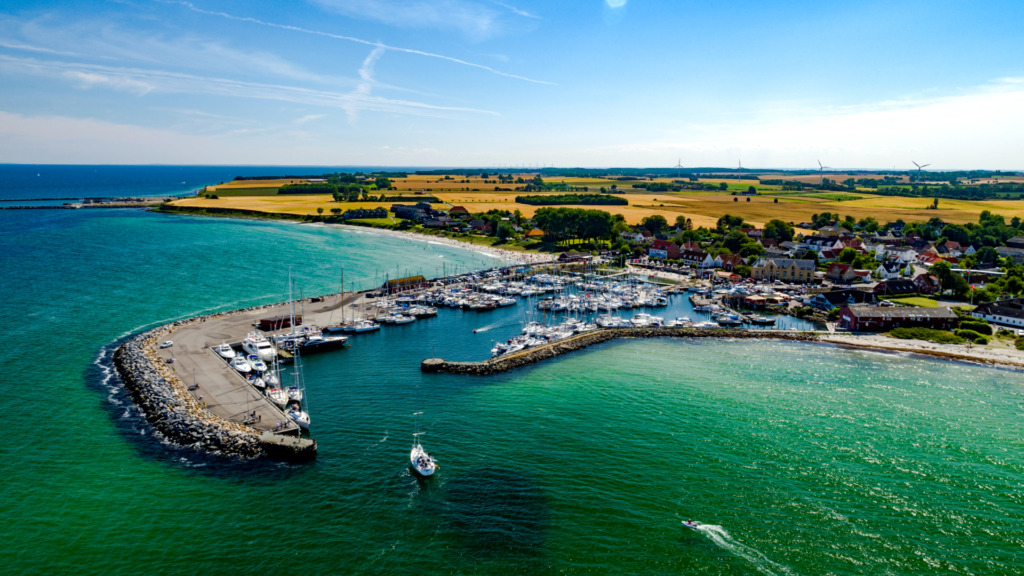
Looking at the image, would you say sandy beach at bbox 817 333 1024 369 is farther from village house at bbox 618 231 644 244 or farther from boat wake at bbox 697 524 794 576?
village house at bbox 618 231 644 244

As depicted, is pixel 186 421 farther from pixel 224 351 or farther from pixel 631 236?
pixel 631 236

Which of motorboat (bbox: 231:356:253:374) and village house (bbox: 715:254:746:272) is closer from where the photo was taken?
motorboat (bbox: 231:356:253:374)

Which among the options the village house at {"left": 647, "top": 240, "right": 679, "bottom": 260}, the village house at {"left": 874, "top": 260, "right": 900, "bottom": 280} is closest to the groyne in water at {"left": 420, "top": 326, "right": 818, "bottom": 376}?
the village house at {"left": 874, "top": 260, "right": 900, "bottom": 280}

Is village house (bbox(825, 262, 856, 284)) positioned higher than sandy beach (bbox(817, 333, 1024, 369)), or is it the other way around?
village house (bbox(825, 262, 856, 284))

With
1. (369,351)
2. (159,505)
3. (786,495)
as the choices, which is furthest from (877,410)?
(159,505)

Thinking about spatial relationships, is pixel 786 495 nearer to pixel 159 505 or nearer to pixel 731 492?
pixel 731 492

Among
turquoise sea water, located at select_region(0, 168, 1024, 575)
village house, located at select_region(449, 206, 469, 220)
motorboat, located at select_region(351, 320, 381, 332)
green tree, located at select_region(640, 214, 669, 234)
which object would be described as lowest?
turquoise sea water, located at select_region(0, 168, 1024, 575)
